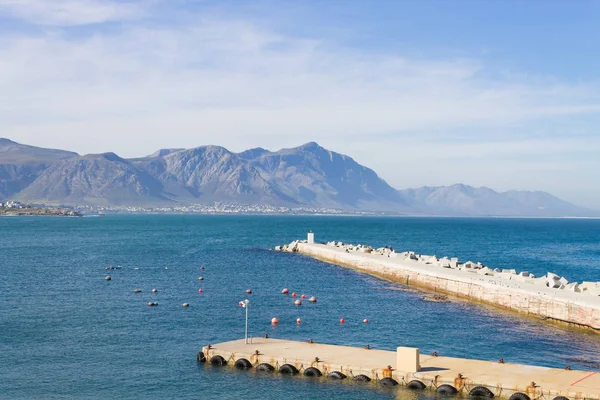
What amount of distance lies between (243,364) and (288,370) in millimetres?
2951

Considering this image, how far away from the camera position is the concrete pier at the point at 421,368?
32.9m

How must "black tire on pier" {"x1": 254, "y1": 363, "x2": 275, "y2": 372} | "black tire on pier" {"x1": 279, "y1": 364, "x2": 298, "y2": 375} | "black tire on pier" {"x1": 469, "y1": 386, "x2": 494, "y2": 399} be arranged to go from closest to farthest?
"black tire on pier" {"x1": 469, "y1": 386, "x2": 494, "y2": 399}, "black tire on pier" {"x1": 279, "y1": 364, "x2": 298, "y2": 375}, "black tire on pier" {"x1": 254, "y1": 363, "x2": 275, "y2": 372}

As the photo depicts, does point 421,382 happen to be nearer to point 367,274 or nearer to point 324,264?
point 367,274

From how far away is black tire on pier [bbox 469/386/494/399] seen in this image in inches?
1305

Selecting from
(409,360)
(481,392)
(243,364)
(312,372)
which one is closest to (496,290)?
(409,360)

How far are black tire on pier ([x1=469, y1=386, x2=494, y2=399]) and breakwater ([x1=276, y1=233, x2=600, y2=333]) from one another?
68.5 feet

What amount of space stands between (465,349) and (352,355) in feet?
29.1

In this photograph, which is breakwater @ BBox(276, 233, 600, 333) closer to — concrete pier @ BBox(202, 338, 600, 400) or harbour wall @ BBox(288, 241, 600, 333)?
harbour wall @ BBox(288, 241, 600, 333)

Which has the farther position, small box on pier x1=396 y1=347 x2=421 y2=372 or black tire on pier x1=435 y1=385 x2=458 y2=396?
small box on pier x1=396 y1=347 x2=421 y2=372

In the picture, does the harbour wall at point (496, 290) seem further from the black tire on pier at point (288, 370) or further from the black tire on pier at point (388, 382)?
the black tire on pier at point (288, 370)

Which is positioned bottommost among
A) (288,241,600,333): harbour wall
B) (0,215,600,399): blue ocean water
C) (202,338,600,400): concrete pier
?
(0,215,600,399): blue ocean water

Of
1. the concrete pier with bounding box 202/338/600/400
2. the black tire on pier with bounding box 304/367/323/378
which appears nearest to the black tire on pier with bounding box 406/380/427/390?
the concrete pier with bounding box 202/338/600/400

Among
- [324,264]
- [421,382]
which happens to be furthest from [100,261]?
[421,382]

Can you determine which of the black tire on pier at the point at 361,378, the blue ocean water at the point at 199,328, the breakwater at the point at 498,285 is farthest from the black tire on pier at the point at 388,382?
the breakwater at the point at 498,285
